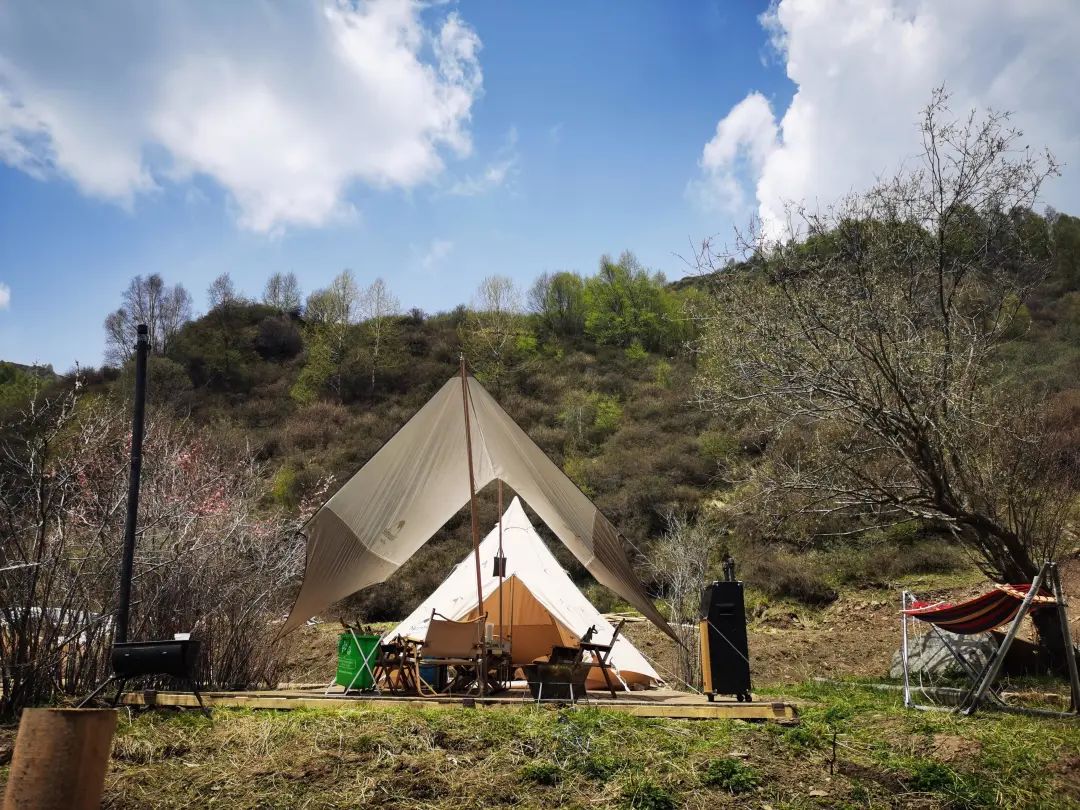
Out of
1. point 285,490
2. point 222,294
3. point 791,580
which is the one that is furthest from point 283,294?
point 791,580

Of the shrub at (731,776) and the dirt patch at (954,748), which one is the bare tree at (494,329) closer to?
the dirt patch at (954,748)

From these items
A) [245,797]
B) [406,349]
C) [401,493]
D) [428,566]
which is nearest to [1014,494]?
[401,493]

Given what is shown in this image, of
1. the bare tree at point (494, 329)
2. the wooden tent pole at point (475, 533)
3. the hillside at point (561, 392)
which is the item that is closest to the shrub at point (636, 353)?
the hillside at point (561, 392)

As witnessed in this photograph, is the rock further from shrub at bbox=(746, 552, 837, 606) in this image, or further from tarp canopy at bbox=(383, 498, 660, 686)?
shrub at bbox=(746, 552, 837, 606)

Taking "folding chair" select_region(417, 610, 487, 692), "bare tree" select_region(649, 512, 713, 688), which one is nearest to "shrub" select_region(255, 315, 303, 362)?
"bare tree" select_region(649, 512, 713, 688)

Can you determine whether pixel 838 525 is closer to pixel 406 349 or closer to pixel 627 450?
pixel 627 450

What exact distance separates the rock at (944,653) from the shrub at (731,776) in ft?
13.1

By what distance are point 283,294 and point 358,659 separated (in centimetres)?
4571

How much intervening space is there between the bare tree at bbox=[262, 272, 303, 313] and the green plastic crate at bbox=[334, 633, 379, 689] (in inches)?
1726

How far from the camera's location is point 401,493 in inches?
311

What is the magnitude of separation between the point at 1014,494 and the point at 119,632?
8754 mm

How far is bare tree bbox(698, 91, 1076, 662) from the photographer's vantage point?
25.3 ft

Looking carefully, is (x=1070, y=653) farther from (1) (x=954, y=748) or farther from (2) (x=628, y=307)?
(2) (x=628, y=307)

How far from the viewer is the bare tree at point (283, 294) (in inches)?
1932
